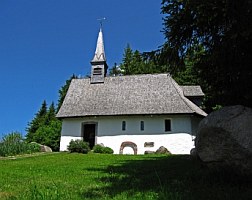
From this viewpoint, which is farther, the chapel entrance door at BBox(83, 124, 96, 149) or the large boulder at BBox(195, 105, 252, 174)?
the chapel entrance door at BBox(83, 124, 96, 149)

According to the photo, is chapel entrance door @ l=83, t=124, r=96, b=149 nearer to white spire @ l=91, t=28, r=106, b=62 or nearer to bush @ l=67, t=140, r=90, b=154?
bush @ l=67, t=140, r=90, b=154

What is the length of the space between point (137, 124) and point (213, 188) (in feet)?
76.1

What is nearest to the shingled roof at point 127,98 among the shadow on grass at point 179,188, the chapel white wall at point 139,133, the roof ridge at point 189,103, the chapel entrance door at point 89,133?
the roof ridge at point 189,103

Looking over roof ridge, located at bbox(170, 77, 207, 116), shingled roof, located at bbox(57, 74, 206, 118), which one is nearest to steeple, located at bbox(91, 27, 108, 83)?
shingled roof, located at bbox(57, 74, 206, 118)

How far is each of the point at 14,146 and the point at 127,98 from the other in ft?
38.9

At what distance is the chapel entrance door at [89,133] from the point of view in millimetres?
30766

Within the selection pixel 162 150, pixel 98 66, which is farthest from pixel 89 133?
pixel 98 66

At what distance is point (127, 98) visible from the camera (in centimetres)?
3128

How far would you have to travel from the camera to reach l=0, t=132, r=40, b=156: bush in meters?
23.4

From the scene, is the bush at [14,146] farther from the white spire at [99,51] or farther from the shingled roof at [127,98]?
the white spire at [99,51]

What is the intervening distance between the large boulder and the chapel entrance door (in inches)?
935

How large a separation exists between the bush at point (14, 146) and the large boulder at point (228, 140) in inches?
752

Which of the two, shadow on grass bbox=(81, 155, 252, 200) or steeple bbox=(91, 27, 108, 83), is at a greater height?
steeple bbox=(91, 27, 108, 83)

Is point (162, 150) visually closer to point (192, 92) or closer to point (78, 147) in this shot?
point (78, 147)
